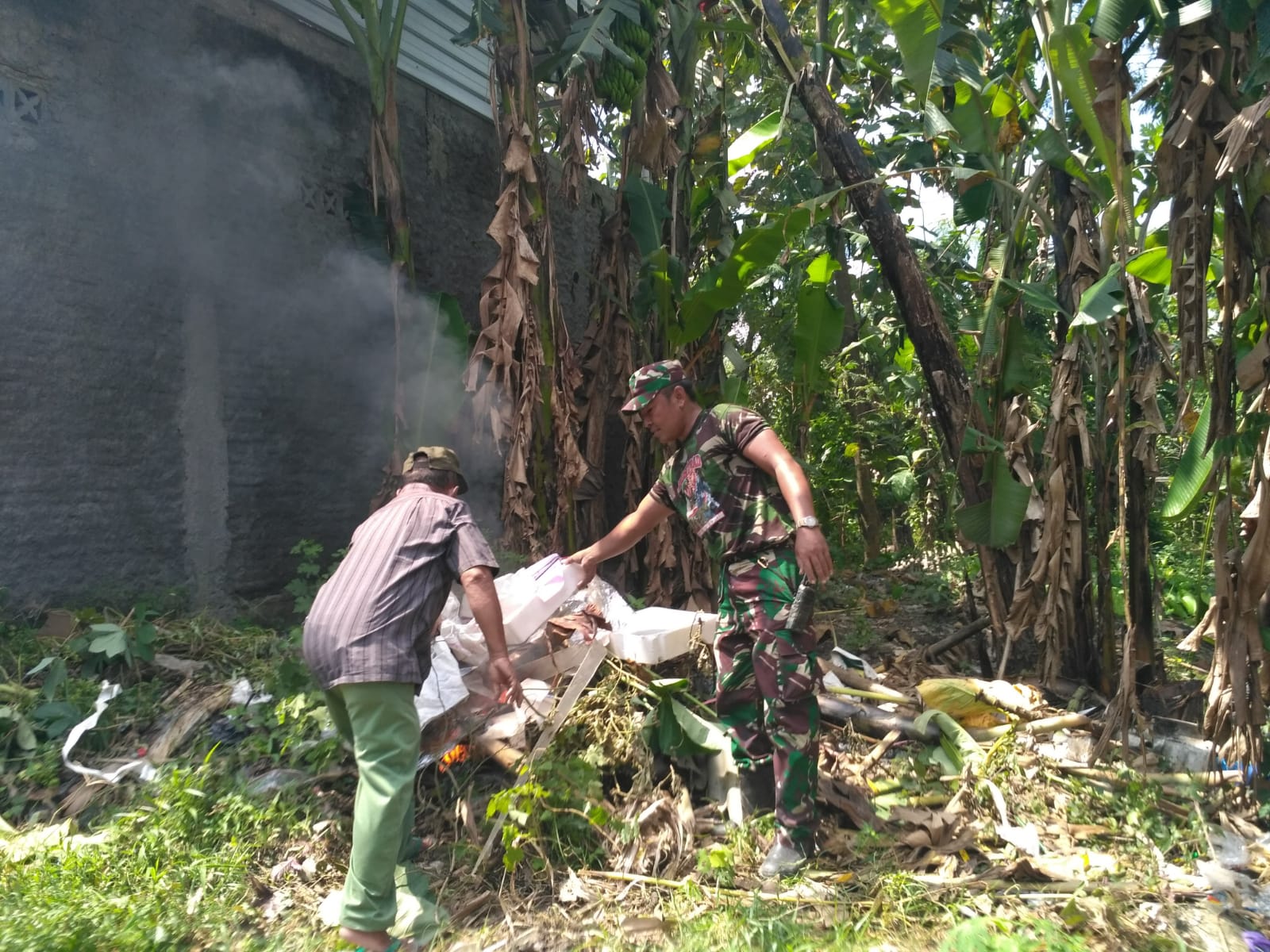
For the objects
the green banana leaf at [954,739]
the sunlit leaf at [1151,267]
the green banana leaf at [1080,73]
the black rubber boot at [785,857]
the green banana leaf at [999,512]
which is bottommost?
the black rubber boot at [785,857]

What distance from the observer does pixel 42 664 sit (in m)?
3.90

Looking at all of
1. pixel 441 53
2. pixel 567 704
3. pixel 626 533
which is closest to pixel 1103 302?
pixel 626 533

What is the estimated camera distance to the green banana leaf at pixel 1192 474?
3465 millimetres

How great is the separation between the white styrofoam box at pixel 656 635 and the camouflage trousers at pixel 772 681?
0.35m

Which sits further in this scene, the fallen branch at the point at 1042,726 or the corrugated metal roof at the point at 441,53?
the corrugated metal roof at the point at 441,53

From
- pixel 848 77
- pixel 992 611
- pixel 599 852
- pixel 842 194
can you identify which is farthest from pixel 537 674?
pixel 848 77

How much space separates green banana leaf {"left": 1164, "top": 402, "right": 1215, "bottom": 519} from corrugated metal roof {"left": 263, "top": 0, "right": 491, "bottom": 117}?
5068 mm

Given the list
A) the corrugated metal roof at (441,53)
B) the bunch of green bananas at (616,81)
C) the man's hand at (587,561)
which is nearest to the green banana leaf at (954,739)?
the man's hand at (587,561)

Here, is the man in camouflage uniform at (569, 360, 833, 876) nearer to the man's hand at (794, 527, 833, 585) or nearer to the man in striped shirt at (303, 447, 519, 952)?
the man's hand at (794, 527, 833, 585)

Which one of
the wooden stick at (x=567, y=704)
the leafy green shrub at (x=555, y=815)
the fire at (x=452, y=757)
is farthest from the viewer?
the fire at (x=452, y=757)

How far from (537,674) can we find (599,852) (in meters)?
0.80

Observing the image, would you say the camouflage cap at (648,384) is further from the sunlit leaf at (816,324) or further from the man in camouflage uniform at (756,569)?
the sunlit leaf at (816,324)

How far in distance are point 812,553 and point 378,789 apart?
162 cm

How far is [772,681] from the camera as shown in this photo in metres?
3.21
